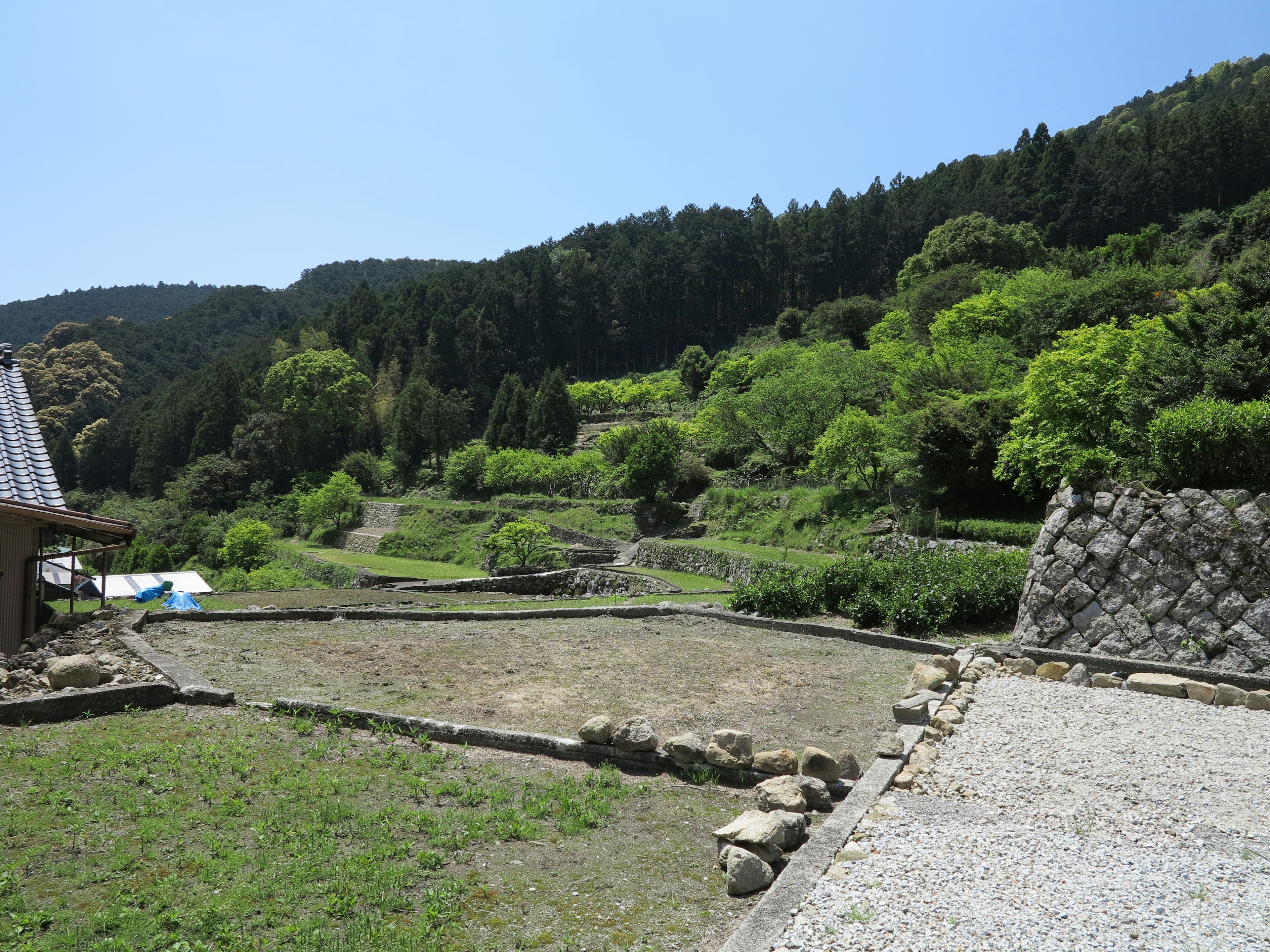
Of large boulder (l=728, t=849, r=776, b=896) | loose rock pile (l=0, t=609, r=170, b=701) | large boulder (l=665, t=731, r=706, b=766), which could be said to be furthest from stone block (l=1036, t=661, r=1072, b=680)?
loose rock pile (l=0, t=609, r=170, b=701)

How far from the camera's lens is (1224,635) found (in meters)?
10.0

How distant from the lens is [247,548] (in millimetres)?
47969

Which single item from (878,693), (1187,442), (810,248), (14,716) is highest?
(810,248)

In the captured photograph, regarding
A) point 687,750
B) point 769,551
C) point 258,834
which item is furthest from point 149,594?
point 687,750

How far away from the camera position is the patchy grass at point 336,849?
13.0ft

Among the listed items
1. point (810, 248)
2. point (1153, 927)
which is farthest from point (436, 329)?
point (1153, 927)

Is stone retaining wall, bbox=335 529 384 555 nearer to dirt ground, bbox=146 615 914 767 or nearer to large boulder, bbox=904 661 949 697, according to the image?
dirt ground, bbox=146 615 914 767

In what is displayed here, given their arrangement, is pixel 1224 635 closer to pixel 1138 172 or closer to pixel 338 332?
pixel 1138 172

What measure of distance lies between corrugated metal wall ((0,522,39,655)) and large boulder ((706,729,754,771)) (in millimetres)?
9363

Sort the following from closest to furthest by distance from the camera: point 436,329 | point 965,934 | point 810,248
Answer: point 965,934 → point 436,329 → point 810,248

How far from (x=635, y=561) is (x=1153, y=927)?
3097cm

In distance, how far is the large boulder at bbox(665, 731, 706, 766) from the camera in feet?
21.7

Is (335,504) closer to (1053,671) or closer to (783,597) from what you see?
(783,597)

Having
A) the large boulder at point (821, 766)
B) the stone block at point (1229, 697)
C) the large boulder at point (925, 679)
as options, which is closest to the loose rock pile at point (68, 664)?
the large boulder at point (821, 766)
